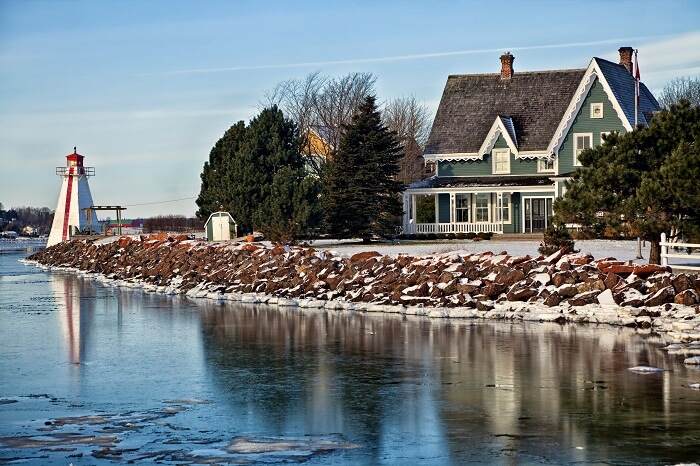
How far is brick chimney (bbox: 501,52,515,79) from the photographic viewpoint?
5256cm

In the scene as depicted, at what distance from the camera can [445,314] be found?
21.9 meters

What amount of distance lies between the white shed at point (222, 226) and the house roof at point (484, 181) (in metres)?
9.06

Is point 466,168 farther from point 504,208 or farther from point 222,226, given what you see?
point 222,226

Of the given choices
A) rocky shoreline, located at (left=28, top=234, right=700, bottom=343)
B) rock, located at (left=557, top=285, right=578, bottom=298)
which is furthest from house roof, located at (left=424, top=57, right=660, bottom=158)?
rock, located at (left=557, top=285, right=578, bottom=298)

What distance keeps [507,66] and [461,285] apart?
1249 inches

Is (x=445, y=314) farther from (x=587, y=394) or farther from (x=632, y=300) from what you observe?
(x=587, y=394)

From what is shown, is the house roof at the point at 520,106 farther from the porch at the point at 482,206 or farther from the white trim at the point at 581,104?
the porch at the point at 482,206

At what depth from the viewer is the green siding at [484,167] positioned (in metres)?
48.9

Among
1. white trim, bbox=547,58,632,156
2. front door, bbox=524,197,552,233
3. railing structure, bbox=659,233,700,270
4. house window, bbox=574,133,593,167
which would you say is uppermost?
white trim, bbox=547,58,632,156

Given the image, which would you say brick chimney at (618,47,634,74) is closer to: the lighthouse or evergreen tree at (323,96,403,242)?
evergreen tree at (323,96,403,242)

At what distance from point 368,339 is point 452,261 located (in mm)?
7933

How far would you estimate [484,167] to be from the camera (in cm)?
4969

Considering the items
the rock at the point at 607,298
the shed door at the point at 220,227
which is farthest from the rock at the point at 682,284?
the shed door at the point at 220,227

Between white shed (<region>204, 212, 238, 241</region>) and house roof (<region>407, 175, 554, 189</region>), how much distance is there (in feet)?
29.7
